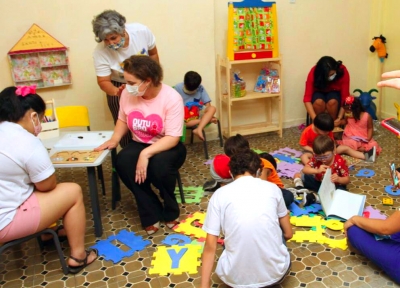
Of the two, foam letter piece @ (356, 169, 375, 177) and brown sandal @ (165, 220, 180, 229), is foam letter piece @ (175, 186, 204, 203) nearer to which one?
brown sandal @ (165, 220, 180, 229)

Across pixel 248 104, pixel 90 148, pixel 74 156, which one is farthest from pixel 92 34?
pixel 248 104

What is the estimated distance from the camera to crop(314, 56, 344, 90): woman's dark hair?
3.72m

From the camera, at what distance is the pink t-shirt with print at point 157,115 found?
233cm

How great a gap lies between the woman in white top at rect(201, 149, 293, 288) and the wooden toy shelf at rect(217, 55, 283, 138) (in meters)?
2.24

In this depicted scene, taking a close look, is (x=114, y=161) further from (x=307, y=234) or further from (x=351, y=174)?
(x=351, y=174)

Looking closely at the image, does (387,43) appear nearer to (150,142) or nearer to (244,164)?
(150,142)

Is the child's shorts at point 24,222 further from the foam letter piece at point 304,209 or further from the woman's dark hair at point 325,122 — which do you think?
the woman's dark hair at point 325,122

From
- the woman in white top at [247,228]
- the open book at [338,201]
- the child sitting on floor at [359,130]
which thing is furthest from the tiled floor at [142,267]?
the child sitting on floor at [359,130]

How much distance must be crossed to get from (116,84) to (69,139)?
2.35 feet

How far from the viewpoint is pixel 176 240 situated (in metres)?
2.24

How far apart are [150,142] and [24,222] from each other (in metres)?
0.93

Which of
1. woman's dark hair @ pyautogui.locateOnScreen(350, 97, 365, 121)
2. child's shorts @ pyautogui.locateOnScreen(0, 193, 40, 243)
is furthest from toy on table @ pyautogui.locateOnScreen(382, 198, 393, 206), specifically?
child's shorts @ pyautogui.locateOnScreen(0, 193, 40, 243)

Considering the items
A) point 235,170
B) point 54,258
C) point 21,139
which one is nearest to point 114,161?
point 54,258

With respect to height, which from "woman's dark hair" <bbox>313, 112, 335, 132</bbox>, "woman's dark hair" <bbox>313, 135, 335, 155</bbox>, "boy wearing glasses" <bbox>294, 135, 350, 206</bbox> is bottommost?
"boy wearing glasses" <bbox>294, 135, 350, 206</bbox>
